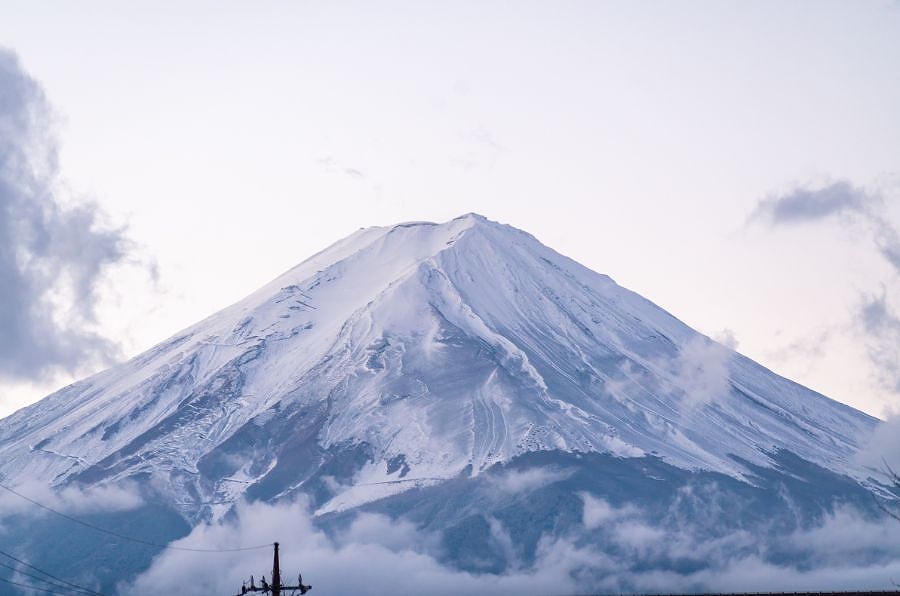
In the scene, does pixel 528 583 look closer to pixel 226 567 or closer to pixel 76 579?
pixel 226 567

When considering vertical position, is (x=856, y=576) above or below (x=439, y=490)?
below

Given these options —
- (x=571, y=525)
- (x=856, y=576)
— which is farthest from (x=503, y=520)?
(x=856, y=576)

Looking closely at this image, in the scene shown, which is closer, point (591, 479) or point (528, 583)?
point (528, 583)

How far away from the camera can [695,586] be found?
187 m

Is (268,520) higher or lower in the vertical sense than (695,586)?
higher

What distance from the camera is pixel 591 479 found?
19962 cm

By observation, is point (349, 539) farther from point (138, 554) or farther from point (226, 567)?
point (138, 554)

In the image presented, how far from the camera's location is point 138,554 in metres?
197

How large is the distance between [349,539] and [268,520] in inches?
526

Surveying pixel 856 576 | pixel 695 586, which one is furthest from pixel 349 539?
pixel 856 576

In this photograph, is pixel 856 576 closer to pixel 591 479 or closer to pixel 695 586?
pixel 695 586

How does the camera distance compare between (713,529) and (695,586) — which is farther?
(713,529)

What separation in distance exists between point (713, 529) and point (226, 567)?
71.4 m

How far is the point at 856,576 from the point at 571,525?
40.7 meters
